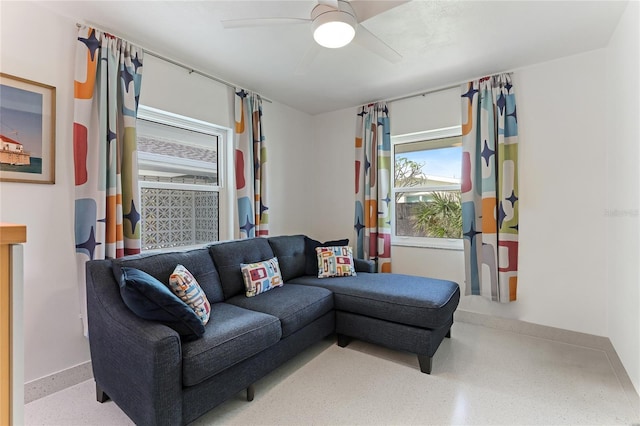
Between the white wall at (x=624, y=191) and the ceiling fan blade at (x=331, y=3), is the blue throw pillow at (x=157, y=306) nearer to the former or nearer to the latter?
the ceiling fan blade at (x=331, y=3)

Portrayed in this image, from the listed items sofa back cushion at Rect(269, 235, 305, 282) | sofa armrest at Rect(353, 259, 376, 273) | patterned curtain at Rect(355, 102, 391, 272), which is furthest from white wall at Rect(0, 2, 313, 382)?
patterned curtain at Rect(355, 102, 391, 272)

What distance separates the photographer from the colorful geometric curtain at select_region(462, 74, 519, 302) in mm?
2883

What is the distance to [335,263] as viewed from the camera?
3102 millimetres

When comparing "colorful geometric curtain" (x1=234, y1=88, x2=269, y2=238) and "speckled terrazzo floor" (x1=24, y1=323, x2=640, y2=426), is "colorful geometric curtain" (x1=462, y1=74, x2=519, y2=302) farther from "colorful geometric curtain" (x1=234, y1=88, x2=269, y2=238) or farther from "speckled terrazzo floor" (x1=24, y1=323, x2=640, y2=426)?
"colorful geometric curtain" (x1=234, y1=88, x2=269, y2=238)

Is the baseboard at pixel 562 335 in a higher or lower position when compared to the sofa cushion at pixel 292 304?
lower

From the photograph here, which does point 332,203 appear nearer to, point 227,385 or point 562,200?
point 562,200

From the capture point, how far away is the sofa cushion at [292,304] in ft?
7.11

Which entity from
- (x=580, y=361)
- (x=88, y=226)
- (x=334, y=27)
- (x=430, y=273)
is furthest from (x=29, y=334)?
(x=580, y=361)

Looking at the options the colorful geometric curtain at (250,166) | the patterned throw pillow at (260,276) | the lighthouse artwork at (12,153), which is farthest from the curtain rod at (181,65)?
the patterned throw pillow at (260,276)

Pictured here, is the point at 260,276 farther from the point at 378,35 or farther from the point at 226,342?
the point at 378,35

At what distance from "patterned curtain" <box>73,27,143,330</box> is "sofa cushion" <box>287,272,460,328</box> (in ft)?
5.43

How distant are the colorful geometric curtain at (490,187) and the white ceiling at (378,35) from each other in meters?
0.26

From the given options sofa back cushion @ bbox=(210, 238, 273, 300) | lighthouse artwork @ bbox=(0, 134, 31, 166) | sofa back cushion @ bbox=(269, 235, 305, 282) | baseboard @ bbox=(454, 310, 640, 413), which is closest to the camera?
lighthouse artwork @ bbox=(0, 134, 31, 166)

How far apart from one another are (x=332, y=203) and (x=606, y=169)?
9.25ft
